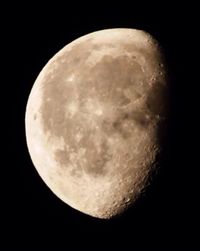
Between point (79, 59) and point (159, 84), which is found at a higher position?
point (79, 59)

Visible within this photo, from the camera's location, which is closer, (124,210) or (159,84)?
(159,84)

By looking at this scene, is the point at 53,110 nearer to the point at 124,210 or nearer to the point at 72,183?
the point at 72,183

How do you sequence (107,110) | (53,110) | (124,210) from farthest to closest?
1. (124,210)
2. (53,110)
3. (107,110)

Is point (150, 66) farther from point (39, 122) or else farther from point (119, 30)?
point (39, 122)

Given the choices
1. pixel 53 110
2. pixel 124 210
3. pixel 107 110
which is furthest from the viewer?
pixel 124 210

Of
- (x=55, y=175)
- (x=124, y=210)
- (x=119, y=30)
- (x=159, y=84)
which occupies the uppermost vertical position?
(x=119, y=30)

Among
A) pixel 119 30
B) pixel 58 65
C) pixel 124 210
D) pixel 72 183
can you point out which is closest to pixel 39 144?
pixel 72 183
